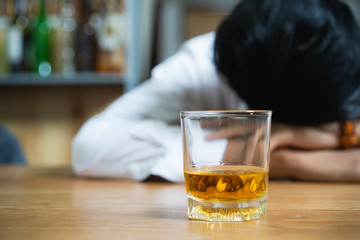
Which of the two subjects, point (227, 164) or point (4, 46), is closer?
point (227, 164)

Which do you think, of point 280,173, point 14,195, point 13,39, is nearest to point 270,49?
point 280,173

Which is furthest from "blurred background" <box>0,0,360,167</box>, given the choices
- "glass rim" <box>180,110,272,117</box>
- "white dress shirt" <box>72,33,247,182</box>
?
"glass rim" <box>180,110,272,117</box>

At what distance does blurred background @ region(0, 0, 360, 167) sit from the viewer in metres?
1.92

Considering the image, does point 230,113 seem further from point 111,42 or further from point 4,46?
point 4,46

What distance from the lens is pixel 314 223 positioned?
0.48m

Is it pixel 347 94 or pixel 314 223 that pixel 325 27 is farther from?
pixel 314 223

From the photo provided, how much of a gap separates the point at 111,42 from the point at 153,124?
39.8 inches

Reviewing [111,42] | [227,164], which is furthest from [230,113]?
[111,42]

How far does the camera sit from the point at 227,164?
50 centimetres

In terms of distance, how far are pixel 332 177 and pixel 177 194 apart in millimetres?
343

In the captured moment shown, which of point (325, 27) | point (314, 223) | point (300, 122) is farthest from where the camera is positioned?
point (300, 122)

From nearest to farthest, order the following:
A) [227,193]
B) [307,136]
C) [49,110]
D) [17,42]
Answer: [227,193] < [307,136] < [17,42] < [49,110]

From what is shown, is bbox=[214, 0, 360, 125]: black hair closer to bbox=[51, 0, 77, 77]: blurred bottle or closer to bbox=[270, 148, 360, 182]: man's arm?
bbox=[270, 148, 360, 182]: man's arm

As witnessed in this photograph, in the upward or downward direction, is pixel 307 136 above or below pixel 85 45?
below
